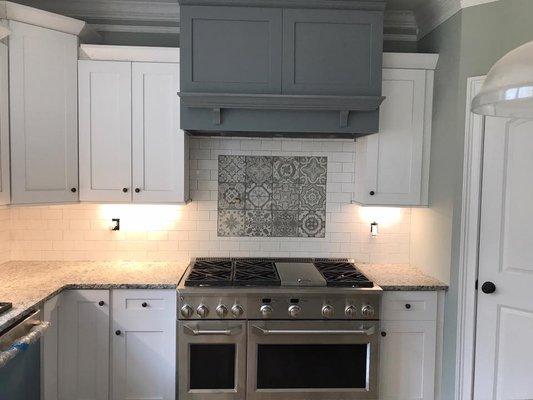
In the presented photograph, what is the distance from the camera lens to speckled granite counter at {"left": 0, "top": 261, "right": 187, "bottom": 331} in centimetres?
223

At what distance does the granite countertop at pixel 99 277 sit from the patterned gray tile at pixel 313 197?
55 cm

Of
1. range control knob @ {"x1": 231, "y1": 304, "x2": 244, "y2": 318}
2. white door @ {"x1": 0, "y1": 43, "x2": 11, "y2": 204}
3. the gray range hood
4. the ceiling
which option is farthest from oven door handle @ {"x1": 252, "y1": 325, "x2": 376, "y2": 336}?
the ceiling

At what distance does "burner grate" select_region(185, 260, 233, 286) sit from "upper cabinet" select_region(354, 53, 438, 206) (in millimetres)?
1044

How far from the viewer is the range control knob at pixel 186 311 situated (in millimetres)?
2432

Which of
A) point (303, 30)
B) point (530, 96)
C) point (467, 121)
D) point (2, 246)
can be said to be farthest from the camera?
point (2, 246)

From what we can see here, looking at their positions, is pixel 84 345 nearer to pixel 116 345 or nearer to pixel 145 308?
pixel 116 345

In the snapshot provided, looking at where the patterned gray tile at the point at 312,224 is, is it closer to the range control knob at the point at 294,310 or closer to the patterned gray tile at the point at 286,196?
the patterned gray tile at the point at 286,196

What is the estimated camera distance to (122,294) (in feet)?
8.30

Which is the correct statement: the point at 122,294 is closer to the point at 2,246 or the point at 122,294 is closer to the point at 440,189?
the point at 2,246

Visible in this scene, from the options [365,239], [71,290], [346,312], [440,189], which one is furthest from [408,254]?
[71,290]

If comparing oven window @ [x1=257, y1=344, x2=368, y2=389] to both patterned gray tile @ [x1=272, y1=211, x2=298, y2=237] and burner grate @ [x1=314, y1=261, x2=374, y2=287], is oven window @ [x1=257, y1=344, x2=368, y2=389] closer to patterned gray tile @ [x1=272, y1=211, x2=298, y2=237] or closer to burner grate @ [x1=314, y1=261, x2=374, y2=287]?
burner grate @ [x1=314, y1=261, x2=374, y2=287]

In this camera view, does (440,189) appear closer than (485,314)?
No

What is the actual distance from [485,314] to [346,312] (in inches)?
30.9

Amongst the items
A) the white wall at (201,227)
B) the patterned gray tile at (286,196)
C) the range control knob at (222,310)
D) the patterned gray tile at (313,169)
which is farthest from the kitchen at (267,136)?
the patterned gray tile at (286,196)
